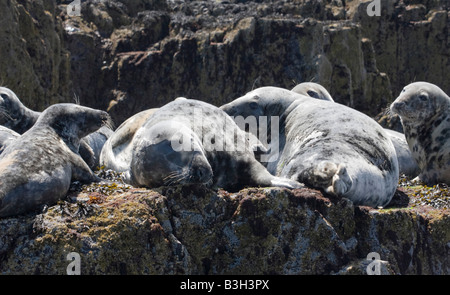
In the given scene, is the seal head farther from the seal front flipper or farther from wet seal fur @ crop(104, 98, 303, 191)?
the seal front flipper

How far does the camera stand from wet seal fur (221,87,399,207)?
5.90 m

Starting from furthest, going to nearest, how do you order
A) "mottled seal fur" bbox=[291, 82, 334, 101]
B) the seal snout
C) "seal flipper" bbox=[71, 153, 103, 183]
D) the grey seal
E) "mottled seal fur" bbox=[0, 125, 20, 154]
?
"mottled seal fur" bbox=[291, 82, 334, 101] → the grey seal → "mottled seal fur" bbox=[0, 125, 20, 154] → "seal flipper" bbox=[71, 153, 103, 183] → the seal snout

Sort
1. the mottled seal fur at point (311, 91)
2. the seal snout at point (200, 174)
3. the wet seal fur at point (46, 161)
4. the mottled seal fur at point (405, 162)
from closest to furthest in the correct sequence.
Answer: the wet seal fur at point (46, 161) → the seal snout at point (200, 174) → the mottled seal fur at point (405, 162) → the mottled seal fur at point (311, 91)

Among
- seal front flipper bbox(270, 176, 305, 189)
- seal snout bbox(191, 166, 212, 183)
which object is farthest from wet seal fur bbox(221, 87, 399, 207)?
seal snout bbox(191, 166, 212, 183)

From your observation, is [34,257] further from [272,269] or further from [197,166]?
[272,269]

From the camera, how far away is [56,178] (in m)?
5.70

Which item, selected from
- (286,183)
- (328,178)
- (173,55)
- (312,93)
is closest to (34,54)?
(173,55)

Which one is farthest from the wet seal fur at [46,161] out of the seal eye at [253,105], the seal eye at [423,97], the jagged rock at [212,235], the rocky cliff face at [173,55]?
the rocky cliff face at [173,55]

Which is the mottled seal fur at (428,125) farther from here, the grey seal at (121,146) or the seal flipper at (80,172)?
the seal flipper at (80,172)

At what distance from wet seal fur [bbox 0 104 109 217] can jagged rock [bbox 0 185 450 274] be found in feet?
0.64

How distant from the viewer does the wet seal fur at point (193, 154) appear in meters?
5.40

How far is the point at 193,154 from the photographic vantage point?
5395mm

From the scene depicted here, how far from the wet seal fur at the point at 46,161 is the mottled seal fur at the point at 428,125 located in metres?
4.08

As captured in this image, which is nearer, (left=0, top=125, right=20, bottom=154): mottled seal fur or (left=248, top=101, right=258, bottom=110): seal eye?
(left=0, top=125, right=20, bottom=154): mottled seal fur
